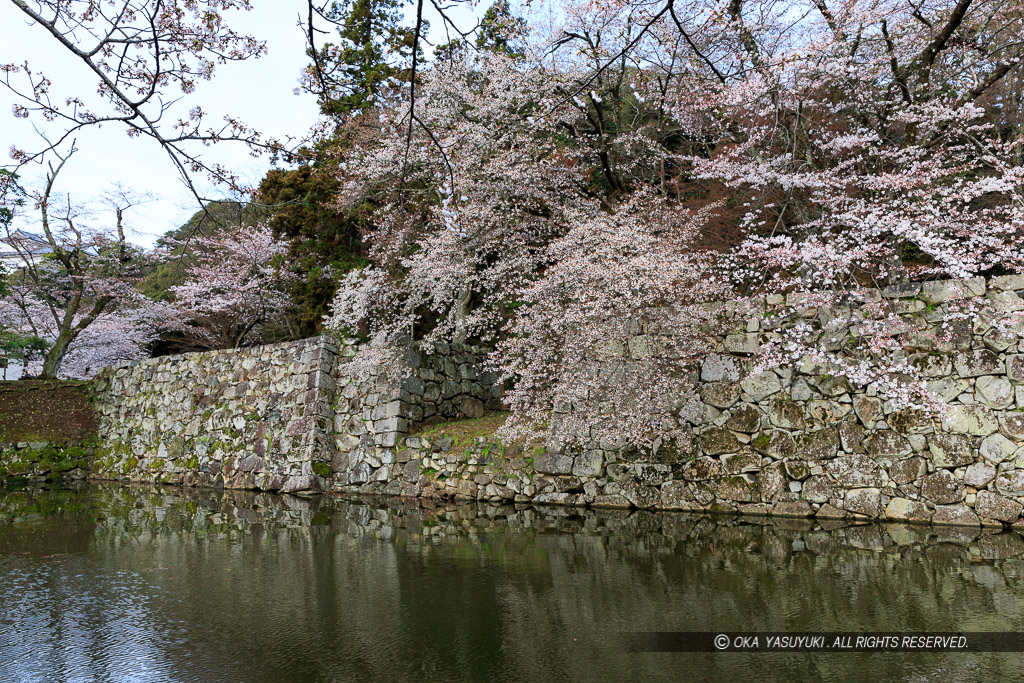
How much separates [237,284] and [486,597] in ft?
39.1

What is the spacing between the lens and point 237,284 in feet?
46.2

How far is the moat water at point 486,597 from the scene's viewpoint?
9.47 feet

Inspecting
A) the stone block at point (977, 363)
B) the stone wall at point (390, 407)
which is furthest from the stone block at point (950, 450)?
the stone wall at point (390, 407)

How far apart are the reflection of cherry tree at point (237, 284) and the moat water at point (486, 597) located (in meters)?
7.86

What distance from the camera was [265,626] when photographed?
3.51m

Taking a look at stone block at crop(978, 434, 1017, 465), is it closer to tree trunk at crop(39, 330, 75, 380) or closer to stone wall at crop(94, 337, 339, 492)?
stone wall at crop(94, 337, 339, 492)

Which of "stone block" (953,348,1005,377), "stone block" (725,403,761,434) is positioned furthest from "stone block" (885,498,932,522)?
"stone block" (725,403,761,434)

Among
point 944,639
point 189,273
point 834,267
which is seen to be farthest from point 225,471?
point 944,639

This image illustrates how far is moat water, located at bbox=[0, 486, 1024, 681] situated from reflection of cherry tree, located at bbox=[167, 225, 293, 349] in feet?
25.8

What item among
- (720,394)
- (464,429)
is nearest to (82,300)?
(464,429)

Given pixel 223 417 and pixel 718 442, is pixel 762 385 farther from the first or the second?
pixel 223 417

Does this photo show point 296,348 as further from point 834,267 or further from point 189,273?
point 834,267

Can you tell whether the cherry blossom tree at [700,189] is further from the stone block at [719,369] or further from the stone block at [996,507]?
the stone block at [996,507]

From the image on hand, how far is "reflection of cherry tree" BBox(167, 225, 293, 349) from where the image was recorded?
556 inches
